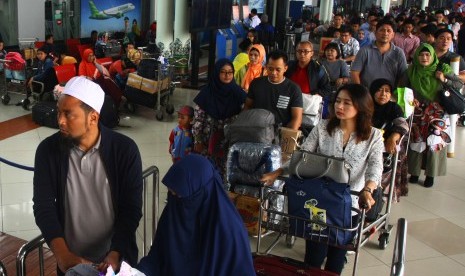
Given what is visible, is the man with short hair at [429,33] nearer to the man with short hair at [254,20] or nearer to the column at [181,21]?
the column at [181,21]

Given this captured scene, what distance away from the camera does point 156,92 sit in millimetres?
8922

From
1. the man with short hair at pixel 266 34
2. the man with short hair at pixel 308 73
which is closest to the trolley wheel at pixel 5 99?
the man with short hair at pixel 308 73

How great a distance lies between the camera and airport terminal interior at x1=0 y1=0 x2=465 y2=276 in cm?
458

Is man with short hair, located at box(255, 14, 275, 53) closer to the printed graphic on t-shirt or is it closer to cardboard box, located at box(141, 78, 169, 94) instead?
cardboard box, located at box(141, 78, 169, 94)

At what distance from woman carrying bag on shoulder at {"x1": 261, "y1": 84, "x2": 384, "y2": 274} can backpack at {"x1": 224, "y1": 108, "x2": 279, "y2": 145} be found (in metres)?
0.95

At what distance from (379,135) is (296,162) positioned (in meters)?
0.63

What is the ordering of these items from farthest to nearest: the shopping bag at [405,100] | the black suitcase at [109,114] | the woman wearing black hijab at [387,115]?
the black suitcase at [109,114] < the shopping bag at [405,100] < the woman wearing black hijab at [387,115]

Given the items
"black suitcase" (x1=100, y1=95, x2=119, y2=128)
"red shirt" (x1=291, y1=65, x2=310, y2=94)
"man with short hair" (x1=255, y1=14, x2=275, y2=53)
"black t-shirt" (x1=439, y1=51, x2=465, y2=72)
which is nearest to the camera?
"red shirt" (x1=291, y1=65, x2=310, y2=94)

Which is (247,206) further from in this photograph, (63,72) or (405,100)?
(63,72)

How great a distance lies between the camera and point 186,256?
2.25 meters

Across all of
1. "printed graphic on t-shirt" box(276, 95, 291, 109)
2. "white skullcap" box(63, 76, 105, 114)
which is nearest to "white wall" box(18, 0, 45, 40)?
"printed graphic on t-shirt" box(276, 95, 291, 109)

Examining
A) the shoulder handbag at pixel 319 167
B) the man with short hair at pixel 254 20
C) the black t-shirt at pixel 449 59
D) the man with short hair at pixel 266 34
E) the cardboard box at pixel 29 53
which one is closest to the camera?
the shoulder handbag at pixel 319 167

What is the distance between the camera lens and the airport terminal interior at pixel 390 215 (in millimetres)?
4578

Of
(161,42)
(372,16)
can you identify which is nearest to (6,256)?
(161,42)
